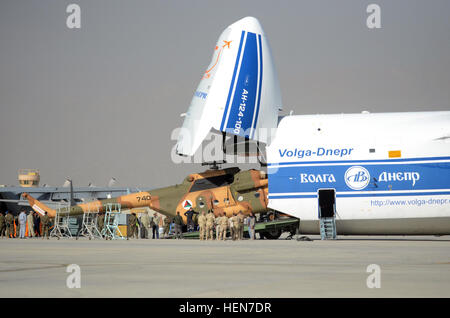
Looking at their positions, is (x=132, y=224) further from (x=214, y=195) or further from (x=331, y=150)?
(x=331, y=150)

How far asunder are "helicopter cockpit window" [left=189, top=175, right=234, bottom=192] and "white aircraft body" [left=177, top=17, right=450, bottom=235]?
223 centimetres

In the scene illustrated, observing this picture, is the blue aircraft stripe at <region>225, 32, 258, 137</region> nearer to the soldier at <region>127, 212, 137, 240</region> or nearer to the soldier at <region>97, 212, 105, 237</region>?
the soldier at <region>127, 212, 137, 240</region>

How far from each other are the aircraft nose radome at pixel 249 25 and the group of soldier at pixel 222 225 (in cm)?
835

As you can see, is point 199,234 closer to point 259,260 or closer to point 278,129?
point 278,129

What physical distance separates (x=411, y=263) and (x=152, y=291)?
7.39 m

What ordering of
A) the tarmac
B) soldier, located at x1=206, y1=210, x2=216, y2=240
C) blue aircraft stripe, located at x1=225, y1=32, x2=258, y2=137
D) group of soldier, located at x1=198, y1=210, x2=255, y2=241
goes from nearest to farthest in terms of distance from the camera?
1. the tarmac
2. blue aircraft stripe, located at x1=225, y1=32, x2=258, y2=137
3. group of soldier, located at x1=198, y1=210, x2=255, y2=241
4. soldier, located at x1=206, y1=210, x2=216, y2=240

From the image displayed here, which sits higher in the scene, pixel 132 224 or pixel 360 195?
pixel 360 195

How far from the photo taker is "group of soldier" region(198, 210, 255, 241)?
26.9m

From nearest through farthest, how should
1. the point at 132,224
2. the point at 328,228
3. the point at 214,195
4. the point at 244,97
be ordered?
the point at 328,228 < the point at 244,97 < the point at 214,195 < the point at 132,224

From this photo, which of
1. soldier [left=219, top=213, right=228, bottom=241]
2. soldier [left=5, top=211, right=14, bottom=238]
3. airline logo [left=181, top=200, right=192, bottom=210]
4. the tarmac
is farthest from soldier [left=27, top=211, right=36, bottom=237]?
the tarmac

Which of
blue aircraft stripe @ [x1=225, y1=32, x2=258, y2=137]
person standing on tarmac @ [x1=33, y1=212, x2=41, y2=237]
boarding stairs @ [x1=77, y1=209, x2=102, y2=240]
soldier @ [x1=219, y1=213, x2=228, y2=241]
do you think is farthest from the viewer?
person standing on tarmac @ [x1=33, y1=212, x2=41, y2=237]

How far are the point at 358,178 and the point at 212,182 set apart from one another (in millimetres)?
7179

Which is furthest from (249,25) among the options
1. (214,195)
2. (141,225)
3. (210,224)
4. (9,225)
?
(9,225)

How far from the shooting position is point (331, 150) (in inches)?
1003
